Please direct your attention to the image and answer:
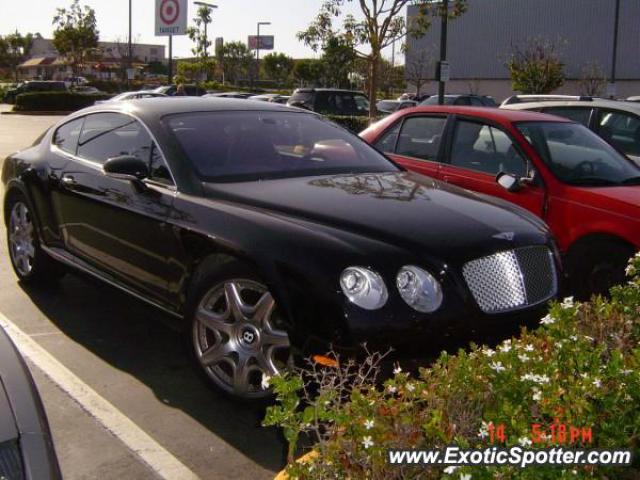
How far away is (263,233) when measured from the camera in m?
3.86

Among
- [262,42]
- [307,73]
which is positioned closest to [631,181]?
[307,73]

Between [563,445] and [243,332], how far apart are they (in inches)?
86.8

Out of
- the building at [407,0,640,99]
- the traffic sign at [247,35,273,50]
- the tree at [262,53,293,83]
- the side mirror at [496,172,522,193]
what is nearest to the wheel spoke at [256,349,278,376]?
the side mirror at [496,172,522,193]

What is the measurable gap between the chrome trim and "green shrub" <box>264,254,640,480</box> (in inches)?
87.8

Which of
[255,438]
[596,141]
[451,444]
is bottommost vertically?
[255,438]

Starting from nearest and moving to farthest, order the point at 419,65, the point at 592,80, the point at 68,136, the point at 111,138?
the point at 111,138
the point at 68,136
the point at 592,80
the point at 419,65

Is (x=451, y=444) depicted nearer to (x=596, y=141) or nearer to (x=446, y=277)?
(x=446, y=277)

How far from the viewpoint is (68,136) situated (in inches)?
236

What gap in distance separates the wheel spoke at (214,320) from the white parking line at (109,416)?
2.03 ft

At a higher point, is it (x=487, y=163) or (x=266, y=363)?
(x=487, y=163)

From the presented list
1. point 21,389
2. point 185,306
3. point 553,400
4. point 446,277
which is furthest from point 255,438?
point 553,400

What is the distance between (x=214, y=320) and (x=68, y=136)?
2691 mm

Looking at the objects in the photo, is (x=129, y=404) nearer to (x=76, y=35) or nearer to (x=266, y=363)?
(x=266, y=363)

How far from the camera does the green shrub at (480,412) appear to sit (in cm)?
204
